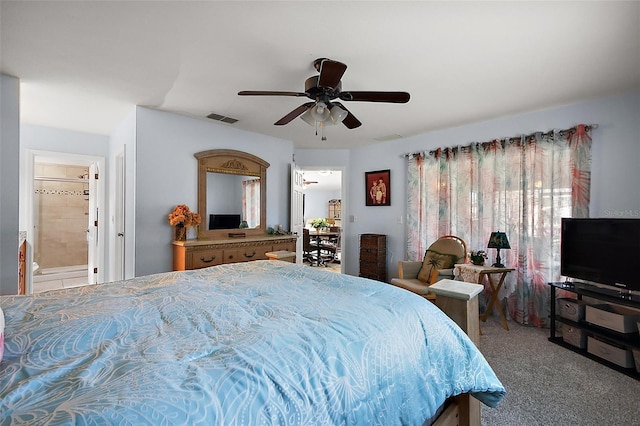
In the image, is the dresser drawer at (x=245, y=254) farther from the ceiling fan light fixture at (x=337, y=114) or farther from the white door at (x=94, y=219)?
the white door at (x=94, y=219)

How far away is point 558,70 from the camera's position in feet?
7.82

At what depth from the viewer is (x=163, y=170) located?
3488mm

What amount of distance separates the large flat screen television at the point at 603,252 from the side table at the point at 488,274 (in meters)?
0.57

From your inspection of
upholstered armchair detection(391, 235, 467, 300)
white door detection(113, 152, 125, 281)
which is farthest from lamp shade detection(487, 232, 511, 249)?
white door detection(113, 152, 125, 281)

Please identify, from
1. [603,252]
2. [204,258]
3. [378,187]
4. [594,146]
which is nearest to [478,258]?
[603,252]

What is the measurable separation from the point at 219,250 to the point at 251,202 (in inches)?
40.0

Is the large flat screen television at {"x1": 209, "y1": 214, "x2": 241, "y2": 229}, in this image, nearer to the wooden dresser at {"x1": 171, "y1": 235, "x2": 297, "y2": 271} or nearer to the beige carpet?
the wooden dresser at {"x1": 171, "y1": 235, "x2": 297, "y2": 271}

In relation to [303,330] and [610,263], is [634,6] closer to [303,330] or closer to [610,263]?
[610,263]

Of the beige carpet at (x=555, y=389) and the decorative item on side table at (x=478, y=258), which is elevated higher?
the decorative item on side table at (x=478, y=258)

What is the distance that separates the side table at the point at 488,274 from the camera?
10.2 feet

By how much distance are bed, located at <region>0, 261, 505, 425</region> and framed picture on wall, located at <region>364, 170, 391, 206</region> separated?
11.5 feet

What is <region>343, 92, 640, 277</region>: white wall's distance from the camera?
2818mm

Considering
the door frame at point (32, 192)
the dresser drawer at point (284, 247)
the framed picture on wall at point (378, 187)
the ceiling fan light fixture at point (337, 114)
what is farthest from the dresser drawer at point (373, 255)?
the door frame at point (32, 192)

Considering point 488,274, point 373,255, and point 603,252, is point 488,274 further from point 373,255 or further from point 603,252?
point 373,255
